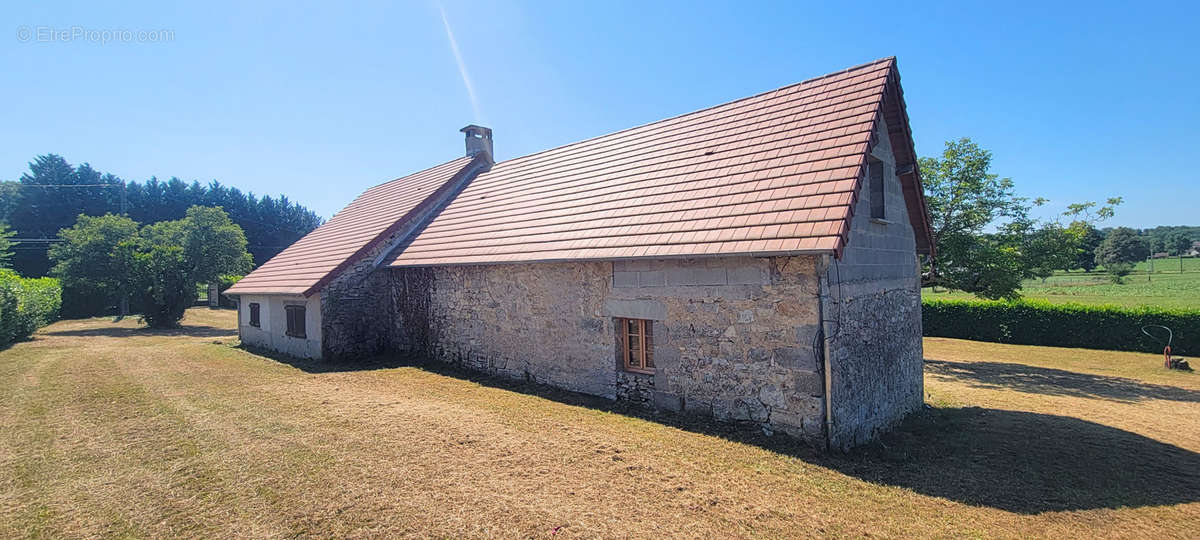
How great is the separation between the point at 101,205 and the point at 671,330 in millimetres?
62323

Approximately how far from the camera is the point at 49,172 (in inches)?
1891

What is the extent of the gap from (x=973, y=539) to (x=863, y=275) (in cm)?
417

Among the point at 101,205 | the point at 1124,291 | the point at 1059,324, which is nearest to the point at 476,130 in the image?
the point at 1059,324

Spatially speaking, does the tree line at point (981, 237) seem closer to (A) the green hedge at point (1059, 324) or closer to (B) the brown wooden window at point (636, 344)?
(A) the green hedge at point (1059, 324)

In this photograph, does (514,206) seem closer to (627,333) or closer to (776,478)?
(627,333)

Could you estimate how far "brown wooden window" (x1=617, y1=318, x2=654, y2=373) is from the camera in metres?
8.88

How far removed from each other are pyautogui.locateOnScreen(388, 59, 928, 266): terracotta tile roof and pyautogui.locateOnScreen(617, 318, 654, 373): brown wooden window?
1.28 m

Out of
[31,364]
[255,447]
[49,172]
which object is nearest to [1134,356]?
[255,447]

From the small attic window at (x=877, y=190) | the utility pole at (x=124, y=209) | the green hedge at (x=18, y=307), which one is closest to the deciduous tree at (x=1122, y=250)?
the small attic window at (x=877, y=190)

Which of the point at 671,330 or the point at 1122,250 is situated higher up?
the point at 1122,250

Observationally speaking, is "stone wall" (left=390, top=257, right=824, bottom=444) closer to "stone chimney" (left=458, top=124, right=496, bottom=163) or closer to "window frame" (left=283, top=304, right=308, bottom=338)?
"window frame" (left=283, top=304, right=308, bottom=338)

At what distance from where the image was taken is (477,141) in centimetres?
1858

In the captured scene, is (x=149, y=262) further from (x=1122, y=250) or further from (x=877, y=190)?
(x=1122, y=250)

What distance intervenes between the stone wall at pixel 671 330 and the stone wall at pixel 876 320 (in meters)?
0.49
